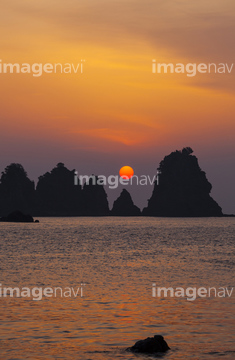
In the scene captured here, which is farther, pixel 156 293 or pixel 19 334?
pixel 156 293

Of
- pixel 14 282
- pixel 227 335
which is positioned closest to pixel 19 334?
pixel 227 335

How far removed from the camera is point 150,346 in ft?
70.5

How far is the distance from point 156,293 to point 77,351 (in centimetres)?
1524

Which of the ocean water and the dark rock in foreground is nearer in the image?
the dark rock in foreground

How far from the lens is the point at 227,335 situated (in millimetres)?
24625

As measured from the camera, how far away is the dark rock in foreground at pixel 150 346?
21.5m

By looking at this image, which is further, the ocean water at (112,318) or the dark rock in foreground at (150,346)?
the ocean water at (112,318)

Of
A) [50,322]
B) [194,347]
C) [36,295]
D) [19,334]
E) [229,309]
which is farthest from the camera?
[36,295]

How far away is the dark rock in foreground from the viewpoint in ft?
70.6

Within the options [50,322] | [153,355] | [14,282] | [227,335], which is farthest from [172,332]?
[14,282]

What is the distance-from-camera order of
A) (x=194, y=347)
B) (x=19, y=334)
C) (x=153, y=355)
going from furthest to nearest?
(x=19, y=334) → (x=194, y=347) → (x=153, y=355)

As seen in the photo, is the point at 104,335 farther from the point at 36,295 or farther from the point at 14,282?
the point at 14,282

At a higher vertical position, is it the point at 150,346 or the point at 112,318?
the point at 150,346

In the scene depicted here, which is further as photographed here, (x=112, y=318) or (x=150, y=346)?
(x=112, y=318)
